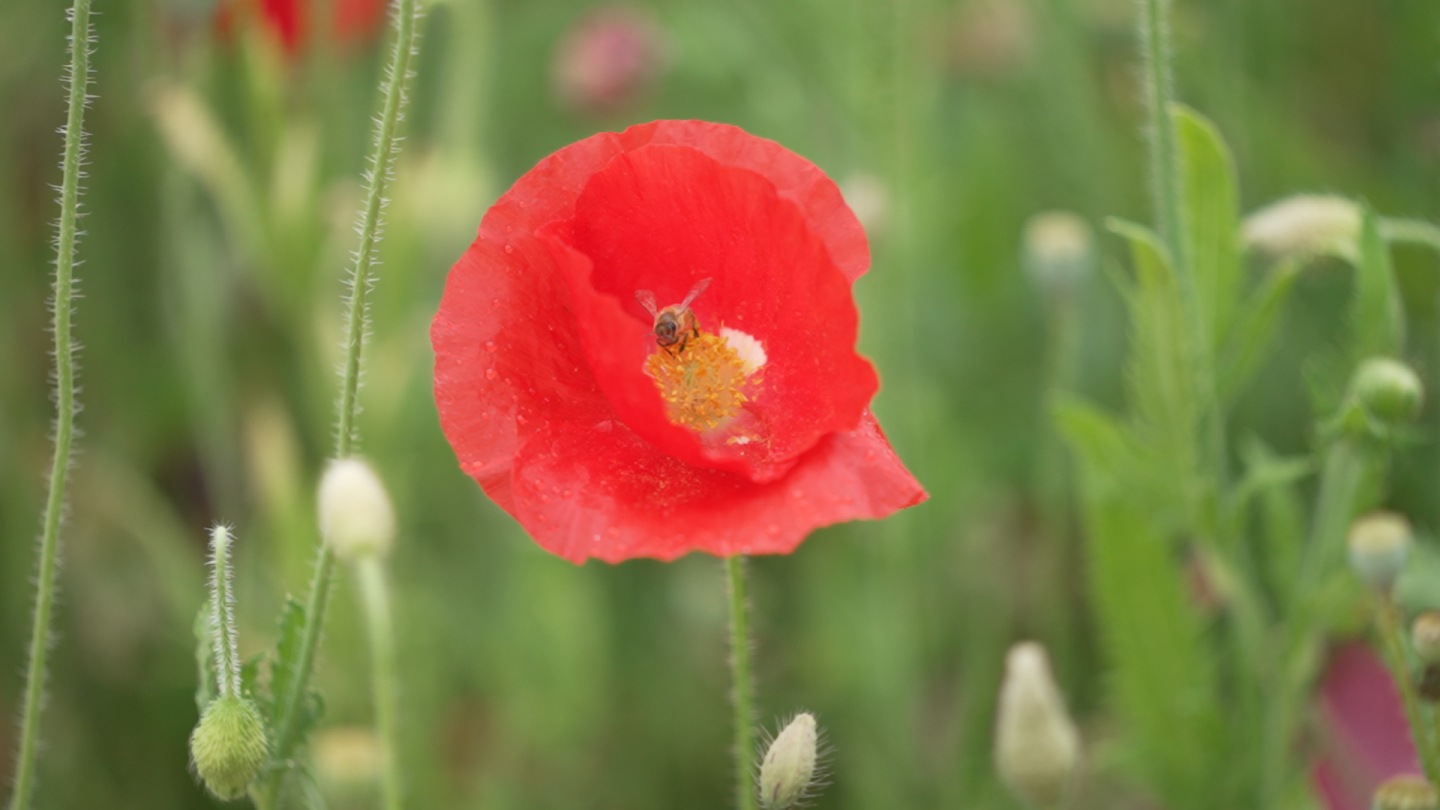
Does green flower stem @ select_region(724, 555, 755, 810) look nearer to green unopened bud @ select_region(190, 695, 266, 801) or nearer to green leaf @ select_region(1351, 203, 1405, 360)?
green unopened bud @ select_region(190, 695, 266, 801)

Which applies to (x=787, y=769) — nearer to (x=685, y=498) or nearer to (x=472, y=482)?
(x=685, y=498)

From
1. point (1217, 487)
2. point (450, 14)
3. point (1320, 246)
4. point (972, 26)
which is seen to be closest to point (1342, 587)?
point (1217, 487)

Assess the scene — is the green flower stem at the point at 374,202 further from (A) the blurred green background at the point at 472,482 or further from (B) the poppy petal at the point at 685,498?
(A) the blurred green background at the point at 472,482

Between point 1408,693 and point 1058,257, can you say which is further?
point 1058,257

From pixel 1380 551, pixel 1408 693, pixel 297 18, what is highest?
pixel 297 18

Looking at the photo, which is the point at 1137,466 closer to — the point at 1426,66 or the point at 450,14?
the point at 1426,66

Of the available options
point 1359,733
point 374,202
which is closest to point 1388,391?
point 1359,733

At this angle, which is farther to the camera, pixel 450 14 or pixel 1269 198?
pixel 450 14
